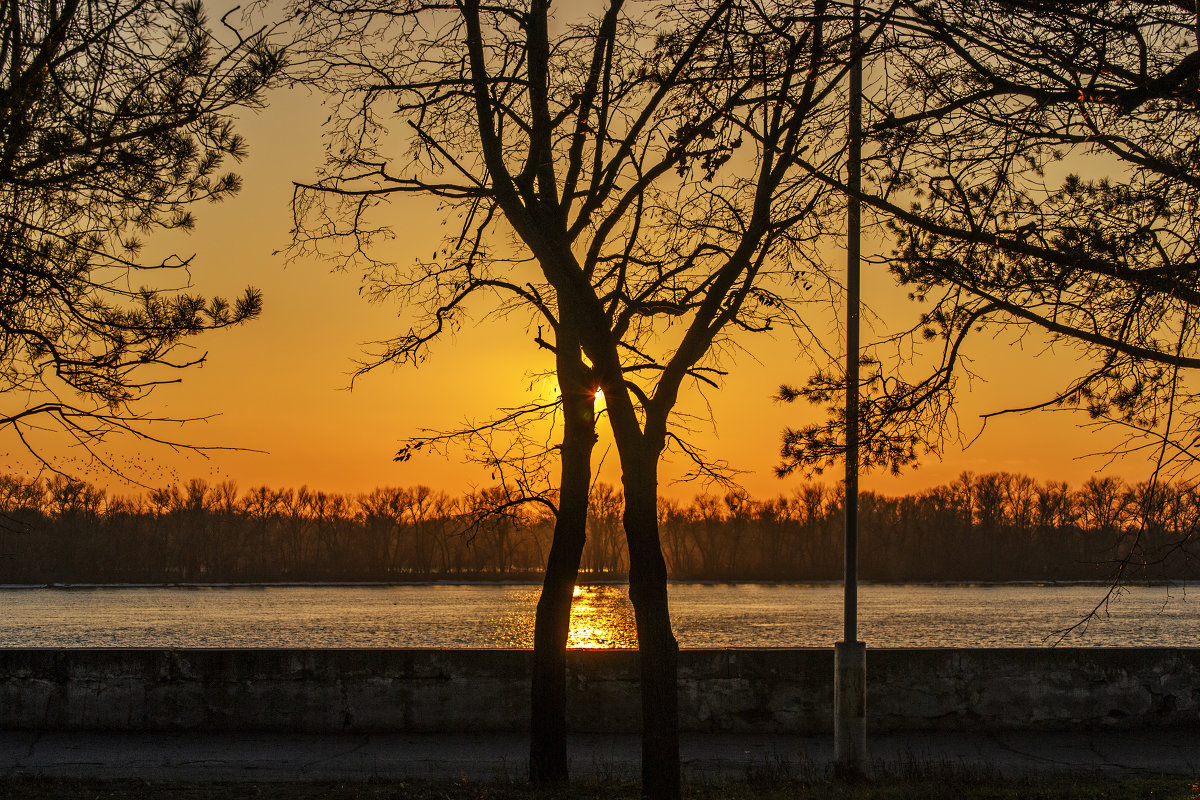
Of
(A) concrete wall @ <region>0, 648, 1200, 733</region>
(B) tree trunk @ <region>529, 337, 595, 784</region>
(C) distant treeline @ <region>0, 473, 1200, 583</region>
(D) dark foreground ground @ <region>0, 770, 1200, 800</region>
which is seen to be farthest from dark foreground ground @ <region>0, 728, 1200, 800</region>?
(C) distant treeline @ <region>0, 473, 1200, 583</region>

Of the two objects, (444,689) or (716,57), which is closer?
(716,57)

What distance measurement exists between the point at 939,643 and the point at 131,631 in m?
43.8

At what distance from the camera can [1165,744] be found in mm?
11961

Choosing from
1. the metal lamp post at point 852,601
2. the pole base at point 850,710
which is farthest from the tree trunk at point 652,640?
the pole base at point 850,710

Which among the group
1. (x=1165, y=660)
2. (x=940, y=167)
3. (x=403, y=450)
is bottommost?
(x=1165, y=660)

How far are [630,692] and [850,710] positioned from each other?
3.20 metres

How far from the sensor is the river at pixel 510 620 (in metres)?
50.0

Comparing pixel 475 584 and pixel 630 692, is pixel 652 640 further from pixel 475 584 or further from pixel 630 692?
pixel 475 584

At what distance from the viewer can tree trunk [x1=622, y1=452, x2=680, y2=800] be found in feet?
27.6

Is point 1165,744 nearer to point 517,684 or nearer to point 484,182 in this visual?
point 517,684

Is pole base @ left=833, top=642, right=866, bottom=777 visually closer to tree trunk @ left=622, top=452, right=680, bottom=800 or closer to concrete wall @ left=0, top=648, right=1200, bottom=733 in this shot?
concrete wall @ left=0, top=648, right=1200, bottom=733

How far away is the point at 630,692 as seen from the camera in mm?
12852

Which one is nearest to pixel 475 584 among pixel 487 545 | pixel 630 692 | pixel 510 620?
pixel 487 545

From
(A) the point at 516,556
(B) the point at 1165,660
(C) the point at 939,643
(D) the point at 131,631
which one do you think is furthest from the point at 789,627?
(A) the point at 516,556
